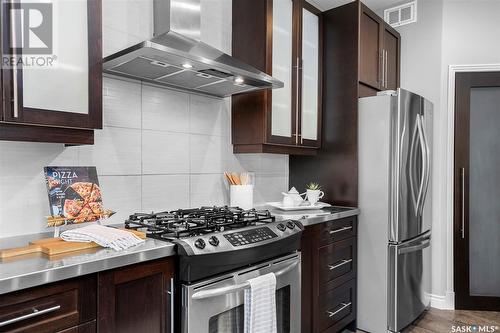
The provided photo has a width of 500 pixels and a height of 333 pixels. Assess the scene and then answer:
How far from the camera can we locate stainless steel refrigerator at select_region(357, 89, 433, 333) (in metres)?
2.58

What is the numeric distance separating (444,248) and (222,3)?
9.24 feet

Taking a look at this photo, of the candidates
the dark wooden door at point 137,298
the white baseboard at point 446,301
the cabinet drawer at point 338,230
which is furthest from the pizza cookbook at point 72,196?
the white baseboard at point 446,301

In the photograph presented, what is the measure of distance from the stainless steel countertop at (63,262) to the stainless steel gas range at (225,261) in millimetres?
134

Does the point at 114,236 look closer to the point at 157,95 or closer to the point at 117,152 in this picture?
the point at 117,152

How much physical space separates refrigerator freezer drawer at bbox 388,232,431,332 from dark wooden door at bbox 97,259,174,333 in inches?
69.4

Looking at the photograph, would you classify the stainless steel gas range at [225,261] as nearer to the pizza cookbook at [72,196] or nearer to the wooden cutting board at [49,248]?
the pizza cookbook at [72,196]

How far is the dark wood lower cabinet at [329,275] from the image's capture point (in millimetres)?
2283

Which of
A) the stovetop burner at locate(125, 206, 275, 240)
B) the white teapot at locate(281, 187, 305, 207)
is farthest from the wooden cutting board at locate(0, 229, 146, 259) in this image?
the white teapot at locate(281, 187, 305, 207)

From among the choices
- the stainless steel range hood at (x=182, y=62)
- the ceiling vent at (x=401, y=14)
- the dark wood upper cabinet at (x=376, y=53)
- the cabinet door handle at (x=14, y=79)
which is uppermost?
the ceiling vent at (x=401, y=14)

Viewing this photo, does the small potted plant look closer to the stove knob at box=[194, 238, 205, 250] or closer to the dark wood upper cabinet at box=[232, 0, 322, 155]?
the dark wood upper cabinet at box=[232, 0, 322, 155]

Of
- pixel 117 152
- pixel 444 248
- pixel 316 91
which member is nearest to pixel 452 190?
→ pixel 444 248

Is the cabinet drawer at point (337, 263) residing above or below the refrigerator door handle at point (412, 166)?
below

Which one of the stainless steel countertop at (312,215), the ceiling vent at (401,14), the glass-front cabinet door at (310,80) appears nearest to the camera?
the stainless steel countertop at (312,215)

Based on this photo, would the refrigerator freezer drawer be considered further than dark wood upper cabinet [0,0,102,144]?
Yes
